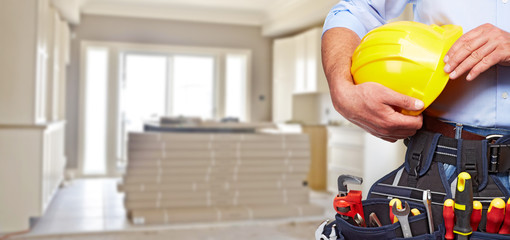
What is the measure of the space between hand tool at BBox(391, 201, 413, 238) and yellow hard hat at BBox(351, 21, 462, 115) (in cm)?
13

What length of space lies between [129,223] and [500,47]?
433 centimetres

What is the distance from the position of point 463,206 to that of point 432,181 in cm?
11

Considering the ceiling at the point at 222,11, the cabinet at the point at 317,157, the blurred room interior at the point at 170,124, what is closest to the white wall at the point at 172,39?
the blurred room interior at the point at 170,124

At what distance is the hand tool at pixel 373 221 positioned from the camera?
28.5 inches

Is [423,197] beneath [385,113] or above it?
beneath

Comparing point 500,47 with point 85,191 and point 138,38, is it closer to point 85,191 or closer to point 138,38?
point 85,191

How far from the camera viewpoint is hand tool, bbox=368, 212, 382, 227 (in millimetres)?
724

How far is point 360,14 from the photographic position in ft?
2.75

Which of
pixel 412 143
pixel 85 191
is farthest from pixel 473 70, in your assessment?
pixel 85 191

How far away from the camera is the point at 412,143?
771mm

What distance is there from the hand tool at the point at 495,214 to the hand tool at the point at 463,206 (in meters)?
0.03

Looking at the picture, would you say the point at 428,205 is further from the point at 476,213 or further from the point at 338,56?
the point at 338,56

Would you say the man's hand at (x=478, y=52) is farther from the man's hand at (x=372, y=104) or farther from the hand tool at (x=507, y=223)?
the hand tool at (x=507, y=223)

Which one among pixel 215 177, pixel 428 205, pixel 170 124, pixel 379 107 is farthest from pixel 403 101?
pixel 170 124
